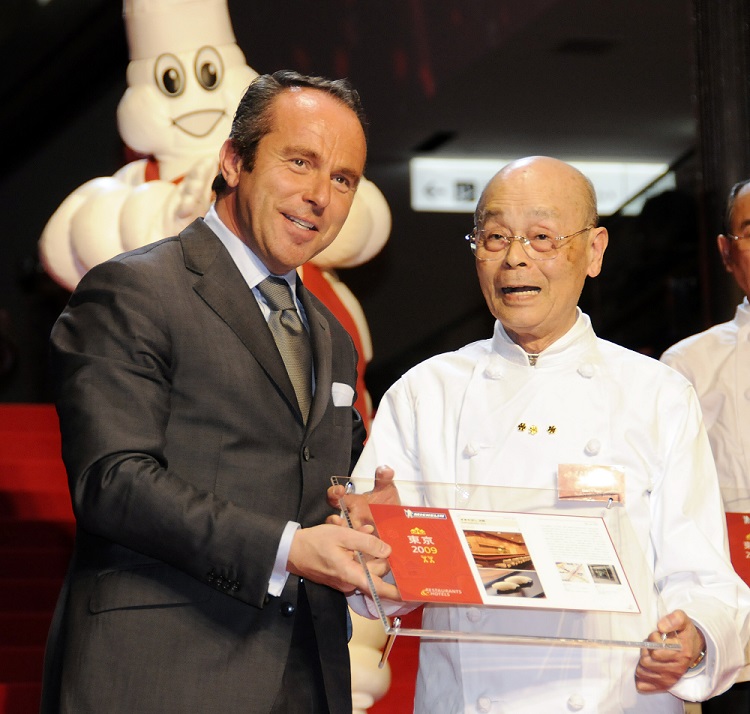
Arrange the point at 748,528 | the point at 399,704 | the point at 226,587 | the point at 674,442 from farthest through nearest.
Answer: the point at 399,704, the point at 748,528, the point at 674,442, the point at 226,587

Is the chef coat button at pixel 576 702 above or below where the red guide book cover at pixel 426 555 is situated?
below

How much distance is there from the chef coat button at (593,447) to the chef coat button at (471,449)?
18cm

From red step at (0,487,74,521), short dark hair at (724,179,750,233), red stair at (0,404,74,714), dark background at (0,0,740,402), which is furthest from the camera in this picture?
dark background at (0,0,740,402)

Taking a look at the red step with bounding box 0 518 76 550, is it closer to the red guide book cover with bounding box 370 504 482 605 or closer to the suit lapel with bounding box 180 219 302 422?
the suit lapel with bounding box 180 219 302 422

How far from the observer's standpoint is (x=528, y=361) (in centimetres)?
213

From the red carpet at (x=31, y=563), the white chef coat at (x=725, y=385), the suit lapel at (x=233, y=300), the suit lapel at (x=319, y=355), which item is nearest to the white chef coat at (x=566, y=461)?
the suit lapel at (x=319, y=355)

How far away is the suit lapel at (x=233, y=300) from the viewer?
1946 mm

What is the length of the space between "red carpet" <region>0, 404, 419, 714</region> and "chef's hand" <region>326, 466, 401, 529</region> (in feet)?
4.72

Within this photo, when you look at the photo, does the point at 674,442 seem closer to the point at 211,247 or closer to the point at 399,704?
the point at 211,247

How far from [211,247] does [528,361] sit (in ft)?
1.93

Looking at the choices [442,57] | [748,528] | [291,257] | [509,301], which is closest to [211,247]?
[291,257]

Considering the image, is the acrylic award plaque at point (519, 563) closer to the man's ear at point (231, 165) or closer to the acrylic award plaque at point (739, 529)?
the acrylic award plaque at point (739, 529)

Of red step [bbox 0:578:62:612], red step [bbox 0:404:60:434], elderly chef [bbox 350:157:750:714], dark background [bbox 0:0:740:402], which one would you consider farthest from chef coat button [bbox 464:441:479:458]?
dark background [bbox 0:0:740:402]

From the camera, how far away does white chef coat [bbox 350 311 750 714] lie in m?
1.89
